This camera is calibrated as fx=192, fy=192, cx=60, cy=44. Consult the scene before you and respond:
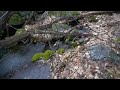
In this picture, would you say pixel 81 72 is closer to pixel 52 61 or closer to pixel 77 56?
pixel 77 56

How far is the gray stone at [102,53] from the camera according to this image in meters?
2.62

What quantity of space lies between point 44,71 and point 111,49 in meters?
1.05

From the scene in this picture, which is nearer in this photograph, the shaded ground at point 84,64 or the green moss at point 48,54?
the shaded ground at point 84,64

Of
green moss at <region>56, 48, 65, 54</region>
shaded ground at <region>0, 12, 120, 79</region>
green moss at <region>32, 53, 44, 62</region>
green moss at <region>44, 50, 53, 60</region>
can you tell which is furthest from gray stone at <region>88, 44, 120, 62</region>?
green moss at <region>32, 53, 44, 62</region>

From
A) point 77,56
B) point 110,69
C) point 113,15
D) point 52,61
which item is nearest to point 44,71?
point 52,61

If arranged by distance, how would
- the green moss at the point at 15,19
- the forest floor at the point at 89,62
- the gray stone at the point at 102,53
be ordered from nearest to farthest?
Result: the forest floor at the point at 89,62 < the gray stone at the point at 102,53 < the green moss at the point at 15,19

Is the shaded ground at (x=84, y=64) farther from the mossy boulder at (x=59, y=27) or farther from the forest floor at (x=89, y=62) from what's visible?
the mossy boulder at (x=59, y=27)

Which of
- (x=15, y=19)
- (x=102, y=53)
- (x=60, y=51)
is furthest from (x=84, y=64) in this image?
(x=15, y=19)

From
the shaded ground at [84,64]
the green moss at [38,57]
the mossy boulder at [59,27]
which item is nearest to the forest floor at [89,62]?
the shaded ground at [84,64]

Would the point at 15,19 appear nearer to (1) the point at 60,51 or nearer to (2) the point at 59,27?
(2) the point at 59,27

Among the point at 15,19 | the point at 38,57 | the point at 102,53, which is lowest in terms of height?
the point at 38,57

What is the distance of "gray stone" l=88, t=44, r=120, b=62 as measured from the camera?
8.60ft

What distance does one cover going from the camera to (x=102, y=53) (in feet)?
8.85

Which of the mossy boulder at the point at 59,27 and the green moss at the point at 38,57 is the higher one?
the mossy boulder at the point at 59,27
